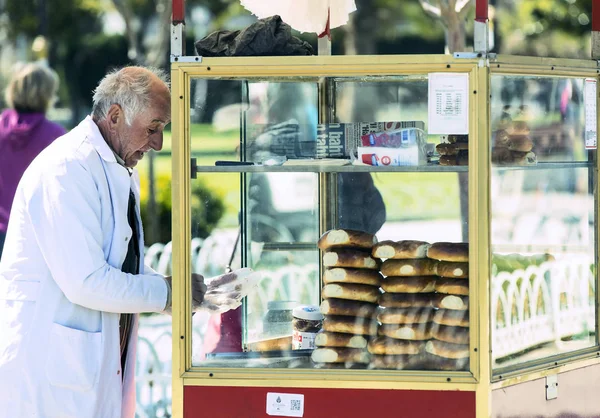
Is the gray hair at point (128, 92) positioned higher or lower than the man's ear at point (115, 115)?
higher

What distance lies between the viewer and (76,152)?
2516 millimetres

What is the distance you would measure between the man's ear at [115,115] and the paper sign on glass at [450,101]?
0.93m

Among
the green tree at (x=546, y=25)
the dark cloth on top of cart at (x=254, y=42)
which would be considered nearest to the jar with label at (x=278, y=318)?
the dark cloth on top of cart at (x=254, y=42)

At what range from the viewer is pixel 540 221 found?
2.71m

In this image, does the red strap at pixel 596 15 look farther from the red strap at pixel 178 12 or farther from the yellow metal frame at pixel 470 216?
the red strap at pixel 178 12

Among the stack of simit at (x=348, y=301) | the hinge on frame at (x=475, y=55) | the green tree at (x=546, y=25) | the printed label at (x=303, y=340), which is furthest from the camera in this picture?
the green tree at (x=546, y=25)

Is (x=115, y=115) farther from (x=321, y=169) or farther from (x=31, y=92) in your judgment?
(x=31, y=92)

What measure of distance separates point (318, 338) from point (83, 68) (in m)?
17.9

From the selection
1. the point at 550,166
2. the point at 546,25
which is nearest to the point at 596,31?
the point at 550,166

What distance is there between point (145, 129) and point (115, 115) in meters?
0.10

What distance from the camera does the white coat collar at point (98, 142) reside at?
101 inches

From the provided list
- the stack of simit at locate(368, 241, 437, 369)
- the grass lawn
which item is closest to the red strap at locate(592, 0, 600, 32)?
the grass lawn

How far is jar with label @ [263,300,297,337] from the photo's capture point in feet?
9.15

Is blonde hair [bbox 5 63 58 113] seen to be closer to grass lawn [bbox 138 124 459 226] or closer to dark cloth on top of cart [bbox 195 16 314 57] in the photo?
grass lawn [bbox 138 124 459 226]
